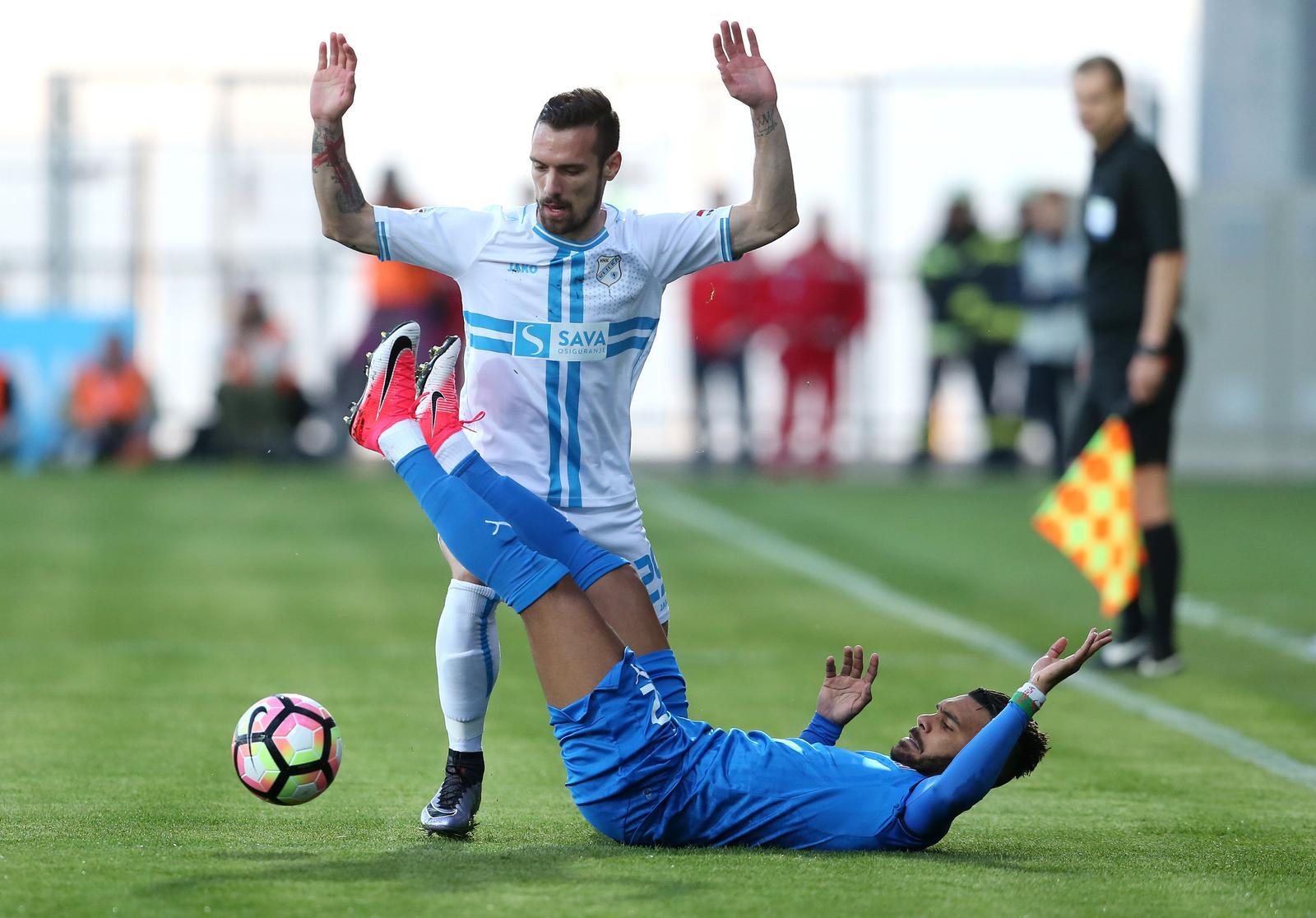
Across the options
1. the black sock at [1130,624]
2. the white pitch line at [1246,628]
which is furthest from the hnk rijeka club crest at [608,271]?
the white pitch line at [1246,628]

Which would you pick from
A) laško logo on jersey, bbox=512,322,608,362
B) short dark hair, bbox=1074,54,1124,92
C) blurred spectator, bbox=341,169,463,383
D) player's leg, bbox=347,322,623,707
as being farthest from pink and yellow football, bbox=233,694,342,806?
blurred spectator, bbox=341,169,463,383

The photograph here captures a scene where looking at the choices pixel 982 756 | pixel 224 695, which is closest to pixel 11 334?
pixel 224 695

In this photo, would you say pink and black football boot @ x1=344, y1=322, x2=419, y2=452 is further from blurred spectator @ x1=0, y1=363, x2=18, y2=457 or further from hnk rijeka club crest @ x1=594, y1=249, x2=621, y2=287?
blurred spectator @ x1=0, y1=363, x2=18, y2=457

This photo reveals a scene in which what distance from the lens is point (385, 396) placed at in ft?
16.4

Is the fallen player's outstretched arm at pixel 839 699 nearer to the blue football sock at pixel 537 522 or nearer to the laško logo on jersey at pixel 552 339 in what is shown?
the blue football sock at pixel 537 522

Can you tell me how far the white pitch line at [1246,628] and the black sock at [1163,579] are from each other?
0.71 m

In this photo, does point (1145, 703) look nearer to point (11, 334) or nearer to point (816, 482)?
point (816, 482)

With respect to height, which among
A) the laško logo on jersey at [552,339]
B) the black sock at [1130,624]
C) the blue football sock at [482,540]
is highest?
the laško logo on jersey at [552,339]

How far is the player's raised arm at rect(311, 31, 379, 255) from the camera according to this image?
16.7ft

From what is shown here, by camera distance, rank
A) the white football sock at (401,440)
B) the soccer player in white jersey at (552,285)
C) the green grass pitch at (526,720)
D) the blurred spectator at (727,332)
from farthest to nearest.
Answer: the blurred spectator at (727,332) < the soccer player in white jersey at (552,285) < the white football sock at (401,440) < the green grass pitch at (526,720)

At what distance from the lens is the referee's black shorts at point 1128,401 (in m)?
7.96

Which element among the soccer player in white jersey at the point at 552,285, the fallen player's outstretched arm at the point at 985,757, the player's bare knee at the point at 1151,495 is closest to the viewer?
the fallen player's outstretched arm at the point at 985,757

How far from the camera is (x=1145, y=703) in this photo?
289 inches

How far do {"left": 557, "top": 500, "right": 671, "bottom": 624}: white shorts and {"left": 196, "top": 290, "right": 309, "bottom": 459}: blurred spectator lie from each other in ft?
42.1
